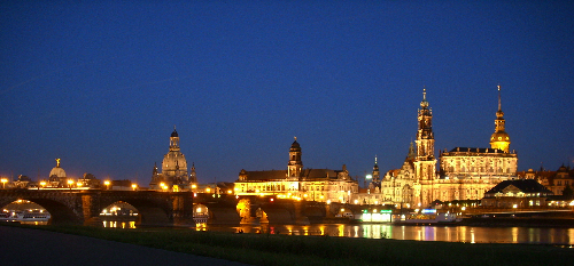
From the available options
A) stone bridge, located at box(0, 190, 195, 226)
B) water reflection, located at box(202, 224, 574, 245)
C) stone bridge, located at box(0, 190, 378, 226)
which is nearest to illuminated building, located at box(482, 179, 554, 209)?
stone bridge, located at box(0, 190, 378, 226)

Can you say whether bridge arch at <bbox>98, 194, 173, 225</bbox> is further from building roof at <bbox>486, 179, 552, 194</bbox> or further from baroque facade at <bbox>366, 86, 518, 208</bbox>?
baroque facade at <bbox>366, 86, 518, 208</bbox>

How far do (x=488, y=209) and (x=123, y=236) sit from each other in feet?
413

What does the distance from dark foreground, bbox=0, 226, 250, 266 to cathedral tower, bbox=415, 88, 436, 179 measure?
15514cm

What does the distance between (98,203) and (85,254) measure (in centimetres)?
6277

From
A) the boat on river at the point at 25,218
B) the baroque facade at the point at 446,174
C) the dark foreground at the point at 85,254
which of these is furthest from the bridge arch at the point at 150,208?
the baroque facade at the point at 446,174

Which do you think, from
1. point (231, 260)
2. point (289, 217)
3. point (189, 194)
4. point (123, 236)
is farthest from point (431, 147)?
point (231, 260)

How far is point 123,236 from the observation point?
50.8 meters

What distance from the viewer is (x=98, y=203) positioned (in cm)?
9800

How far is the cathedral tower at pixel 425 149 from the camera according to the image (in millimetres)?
192375

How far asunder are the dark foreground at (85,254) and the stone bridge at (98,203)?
47.6m

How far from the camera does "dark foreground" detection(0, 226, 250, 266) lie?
3375cm

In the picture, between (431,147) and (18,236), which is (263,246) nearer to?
(18,236)

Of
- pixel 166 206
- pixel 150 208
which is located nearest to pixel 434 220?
pixel 166 206

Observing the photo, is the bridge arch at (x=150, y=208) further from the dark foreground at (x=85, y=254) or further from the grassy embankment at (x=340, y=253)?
the grassy embankment at (x=340, y=253)
